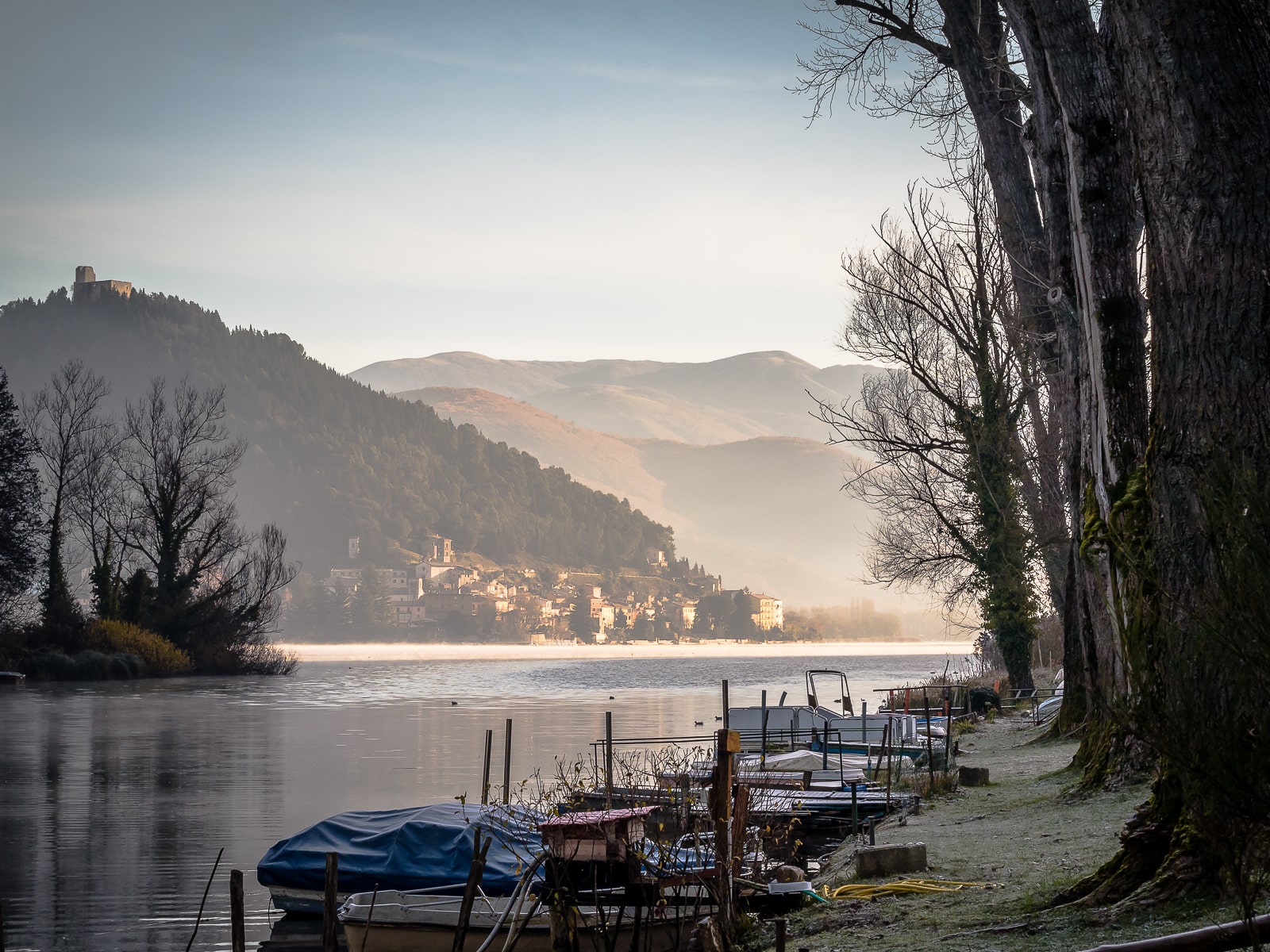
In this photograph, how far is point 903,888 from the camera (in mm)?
11844

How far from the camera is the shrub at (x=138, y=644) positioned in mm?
76312

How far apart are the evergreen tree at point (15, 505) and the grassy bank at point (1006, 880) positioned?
191 feet

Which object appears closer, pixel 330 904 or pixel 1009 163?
pixel 330 904

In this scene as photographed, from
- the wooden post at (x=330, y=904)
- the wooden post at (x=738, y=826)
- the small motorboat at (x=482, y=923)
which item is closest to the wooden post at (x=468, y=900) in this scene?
the small motorboat at (x=482, y=923)

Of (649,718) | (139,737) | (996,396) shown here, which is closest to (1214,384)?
(996,396)

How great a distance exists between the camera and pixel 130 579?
Answer: 7800cm

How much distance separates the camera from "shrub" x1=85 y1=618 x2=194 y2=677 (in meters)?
76.3

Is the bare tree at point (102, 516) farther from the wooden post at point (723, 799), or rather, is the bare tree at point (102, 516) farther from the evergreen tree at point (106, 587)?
the wooden post at point (723, 799)

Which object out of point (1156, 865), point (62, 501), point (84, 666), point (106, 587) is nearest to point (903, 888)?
point (1156, 865)

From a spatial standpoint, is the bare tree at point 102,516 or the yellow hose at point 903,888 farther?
the bare tree at point 102,516

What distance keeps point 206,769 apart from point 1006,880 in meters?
27.9

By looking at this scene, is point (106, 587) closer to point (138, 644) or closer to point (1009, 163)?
point (138, 644)

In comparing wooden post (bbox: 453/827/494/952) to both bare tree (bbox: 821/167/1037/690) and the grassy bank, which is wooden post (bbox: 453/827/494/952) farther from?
bare tree (bbox: 821/167/1037/690)

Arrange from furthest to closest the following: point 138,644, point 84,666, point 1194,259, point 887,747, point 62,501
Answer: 1. point 62,501
2. point 138,644
3. point 84,666
4. point 887,747
5. point 1194,259
